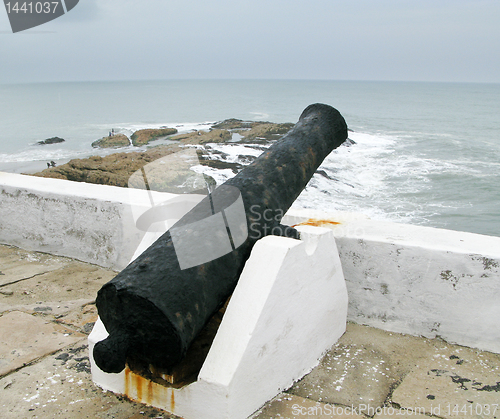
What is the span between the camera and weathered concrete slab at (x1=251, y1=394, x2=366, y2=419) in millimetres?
2150

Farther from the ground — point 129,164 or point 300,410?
point 300,410

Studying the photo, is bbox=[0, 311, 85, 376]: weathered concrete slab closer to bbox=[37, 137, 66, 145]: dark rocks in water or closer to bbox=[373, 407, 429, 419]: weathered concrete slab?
bbox=[373, 407, 429, 419]: weathered concrete slab

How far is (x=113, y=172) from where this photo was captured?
54.5 feet

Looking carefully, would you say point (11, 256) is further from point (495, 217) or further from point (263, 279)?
point (495, 217)

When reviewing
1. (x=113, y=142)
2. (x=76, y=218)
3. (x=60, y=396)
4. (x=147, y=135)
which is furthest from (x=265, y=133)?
(x=60, y=396)

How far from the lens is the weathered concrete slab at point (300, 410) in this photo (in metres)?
2.15

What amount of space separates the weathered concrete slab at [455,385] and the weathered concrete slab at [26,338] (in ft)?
6.28

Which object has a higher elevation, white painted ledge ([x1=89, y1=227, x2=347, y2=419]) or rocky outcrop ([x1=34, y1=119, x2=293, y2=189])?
white painted ledge ([x1=89, y1=227, x2=347, y2=419])

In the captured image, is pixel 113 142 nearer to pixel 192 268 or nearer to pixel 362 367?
pixel 362 367

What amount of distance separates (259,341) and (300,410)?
0.41 meters

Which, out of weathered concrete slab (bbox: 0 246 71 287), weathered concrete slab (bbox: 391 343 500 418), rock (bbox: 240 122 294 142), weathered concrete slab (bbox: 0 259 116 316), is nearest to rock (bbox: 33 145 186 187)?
rock (bbox: 240 122 294 142)

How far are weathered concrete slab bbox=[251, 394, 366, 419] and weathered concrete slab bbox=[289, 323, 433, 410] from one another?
55 mm

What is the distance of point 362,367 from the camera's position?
2.58 metres

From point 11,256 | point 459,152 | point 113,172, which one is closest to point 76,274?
point 11,256
